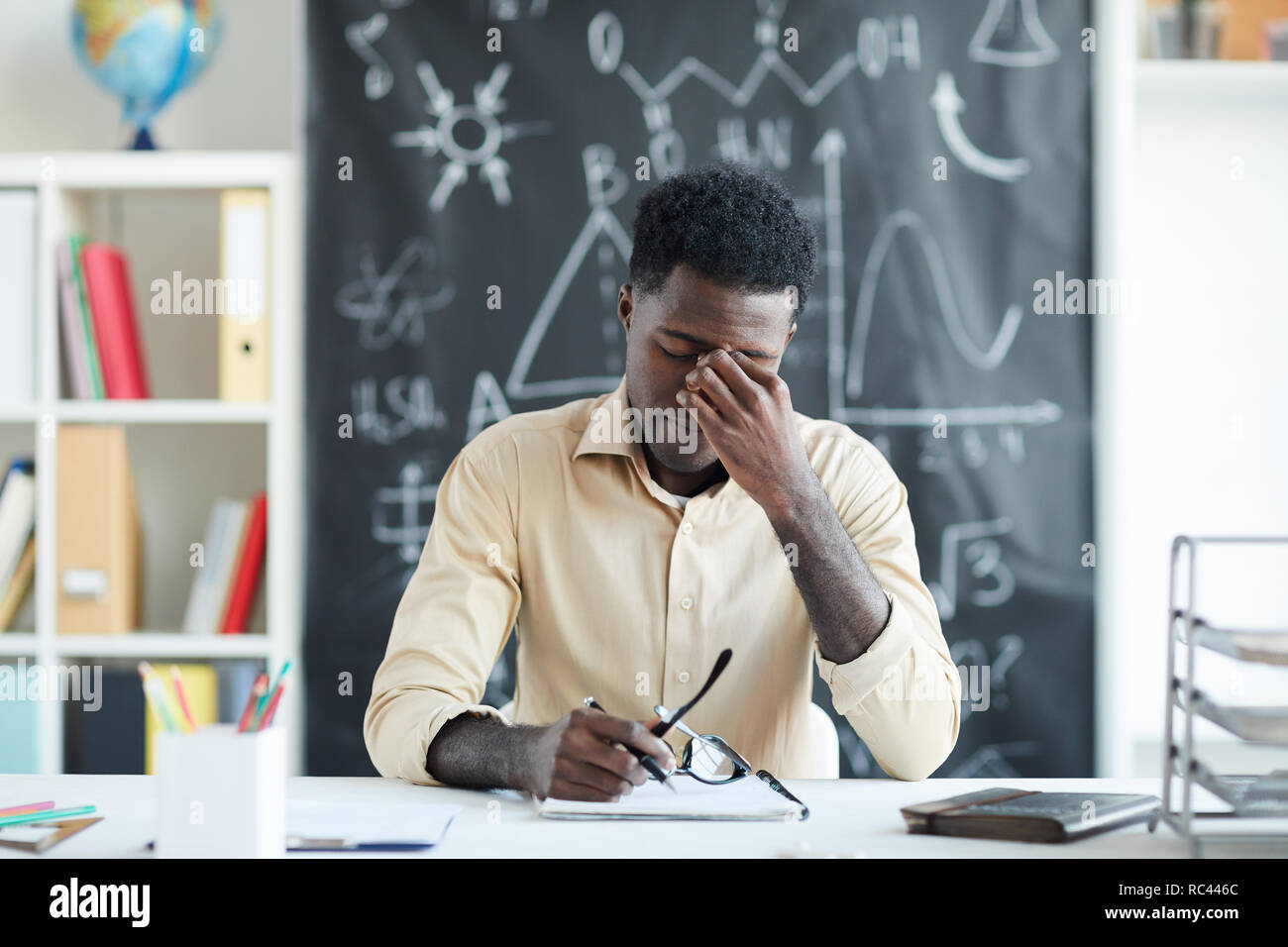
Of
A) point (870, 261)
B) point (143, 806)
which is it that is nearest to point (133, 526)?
point (143, 806)

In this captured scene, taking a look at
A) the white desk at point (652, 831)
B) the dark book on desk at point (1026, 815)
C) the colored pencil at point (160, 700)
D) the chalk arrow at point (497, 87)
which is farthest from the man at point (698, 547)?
the chalk arrow at point (497, 87)

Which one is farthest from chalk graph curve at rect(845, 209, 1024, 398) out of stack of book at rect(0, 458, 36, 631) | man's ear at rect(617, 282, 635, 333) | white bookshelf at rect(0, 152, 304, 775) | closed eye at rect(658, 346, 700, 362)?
stack of book at rect(0, 458, 36, 631)

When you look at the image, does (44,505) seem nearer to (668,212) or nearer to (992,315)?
(668,212)

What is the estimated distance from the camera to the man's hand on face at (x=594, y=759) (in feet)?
3.42

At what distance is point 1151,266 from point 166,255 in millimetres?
2086

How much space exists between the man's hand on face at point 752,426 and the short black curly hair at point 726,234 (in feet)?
0.37

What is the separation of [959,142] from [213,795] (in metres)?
2.03

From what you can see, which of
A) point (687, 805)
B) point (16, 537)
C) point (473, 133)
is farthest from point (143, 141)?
point (687, 805)

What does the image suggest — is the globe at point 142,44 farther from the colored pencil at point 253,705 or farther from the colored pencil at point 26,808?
the colored pencil at point 253,705

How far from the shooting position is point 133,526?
7.57 feet

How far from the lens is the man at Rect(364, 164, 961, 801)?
4.40 feet

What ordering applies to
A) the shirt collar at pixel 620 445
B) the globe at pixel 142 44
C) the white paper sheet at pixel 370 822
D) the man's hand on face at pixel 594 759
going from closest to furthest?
the white paper sheet at pixel 370 822, the man's hand on face at pixel 594 759, the shirt collar at pixel 620 445, the globe at pixel 142 44

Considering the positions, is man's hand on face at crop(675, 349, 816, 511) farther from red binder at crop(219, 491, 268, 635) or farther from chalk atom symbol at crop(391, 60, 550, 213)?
red binder at crop(219, 491, 268, 635)

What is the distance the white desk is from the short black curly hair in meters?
0.64
